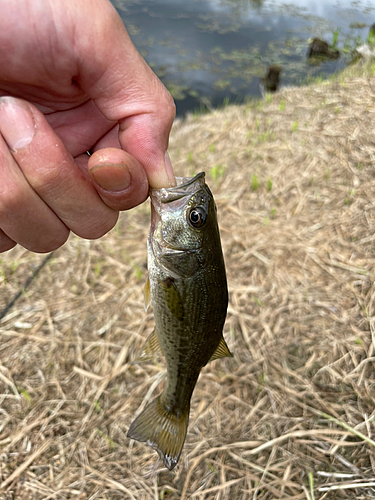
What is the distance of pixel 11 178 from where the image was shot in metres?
1.48

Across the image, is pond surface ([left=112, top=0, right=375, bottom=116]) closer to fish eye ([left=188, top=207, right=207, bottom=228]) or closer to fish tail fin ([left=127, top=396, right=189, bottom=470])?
fish eye ([left=188, top=207, right=207, bottom=228])

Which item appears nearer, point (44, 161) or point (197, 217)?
point (44, 161)

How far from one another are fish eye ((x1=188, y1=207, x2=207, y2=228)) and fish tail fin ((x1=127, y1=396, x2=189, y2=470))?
1099 mm

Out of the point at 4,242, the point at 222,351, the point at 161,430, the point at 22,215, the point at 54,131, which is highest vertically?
the point at 54,131

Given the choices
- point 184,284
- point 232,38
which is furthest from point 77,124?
point 232,38

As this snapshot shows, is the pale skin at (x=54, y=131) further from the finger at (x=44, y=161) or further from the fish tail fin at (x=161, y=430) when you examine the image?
the fish tail fin at (x=161, y=430)

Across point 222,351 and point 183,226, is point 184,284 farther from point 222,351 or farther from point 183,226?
point 222,351

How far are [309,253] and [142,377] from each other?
2038 millimetres

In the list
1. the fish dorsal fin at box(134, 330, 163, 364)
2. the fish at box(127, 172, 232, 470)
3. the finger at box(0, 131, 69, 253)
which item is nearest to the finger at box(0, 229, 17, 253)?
the finger at box(0, 131, 69, 253)

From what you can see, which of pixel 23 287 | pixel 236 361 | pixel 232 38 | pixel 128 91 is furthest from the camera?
pixel 232 38

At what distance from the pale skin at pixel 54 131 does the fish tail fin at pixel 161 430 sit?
1096mm

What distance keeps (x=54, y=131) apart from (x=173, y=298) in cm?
100

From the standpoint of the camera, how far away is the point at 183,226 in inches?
68.9

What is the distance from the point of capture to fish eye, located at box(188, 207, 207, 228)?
1.72 meters
